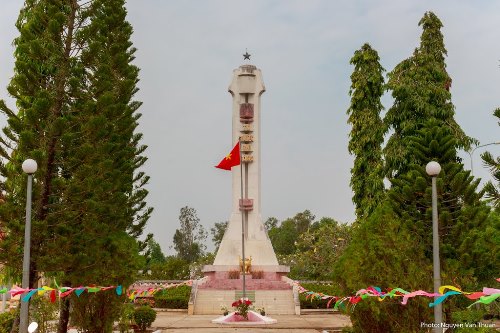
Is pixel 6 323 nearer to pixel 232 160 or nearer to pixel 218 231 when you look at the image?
pixel 232 160

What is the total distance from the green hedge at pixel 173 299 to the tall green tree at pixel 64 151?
1382cm

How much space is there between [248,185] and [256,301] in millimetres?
9101

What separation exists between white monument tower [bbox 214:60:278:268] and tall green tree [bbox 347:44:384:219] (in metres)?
11.3

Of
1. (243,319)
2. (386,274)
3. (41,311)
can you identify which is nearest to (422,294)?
(386,274)

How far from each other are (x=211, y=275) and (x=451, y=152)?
71.1ft

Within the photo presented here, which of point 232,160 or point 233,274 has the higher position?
point 232,160

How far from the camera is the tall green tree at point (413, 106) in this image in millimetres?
22422

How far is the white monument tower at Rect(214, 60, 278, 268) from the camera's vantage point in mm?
37531

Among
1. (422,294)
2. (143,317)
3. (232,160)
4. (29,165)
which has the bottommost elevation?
(143,317)

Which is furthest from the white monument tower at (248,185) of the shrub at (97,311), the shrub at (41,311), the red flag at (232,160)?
the shrub at (41,311)

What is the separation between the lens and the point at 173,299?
31500 mm

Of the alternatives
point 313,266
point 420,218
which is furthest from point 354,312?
point 313,266

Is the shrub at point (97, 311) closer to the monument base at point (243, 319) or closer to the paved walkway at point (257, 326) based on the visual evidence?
Result: the paved walkway at point (257, 326)

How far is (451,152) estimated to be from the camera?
18141 mm
